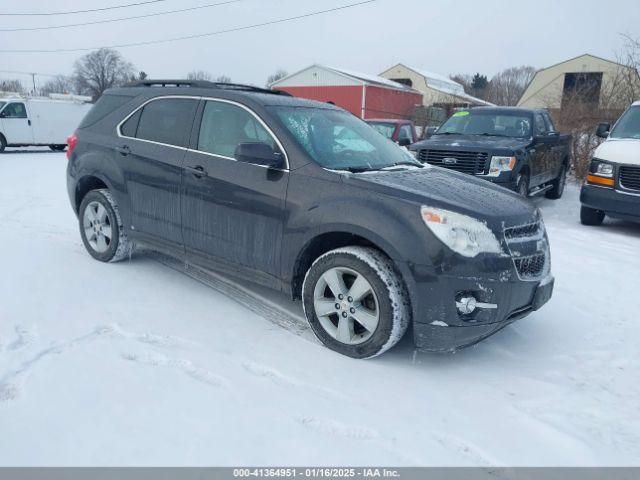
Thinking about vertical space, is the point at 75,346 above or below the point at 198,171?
below

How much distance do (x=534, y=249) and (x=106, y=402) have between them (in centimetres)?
288

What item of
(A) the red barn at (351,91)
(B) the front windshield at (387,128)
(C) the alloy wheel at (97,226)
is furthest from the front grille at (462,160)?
(A) the red barn at (351,91)

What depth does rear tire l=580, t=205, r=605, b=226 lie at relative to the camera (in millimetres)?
8180

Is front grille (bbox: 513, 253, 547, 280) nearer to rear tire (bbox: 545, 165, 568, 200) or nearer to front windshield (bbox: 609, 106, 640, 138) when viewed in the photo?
front windshield (bbox: 609, 106, 640, 138)

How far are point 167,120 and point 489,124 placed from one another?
6644mm

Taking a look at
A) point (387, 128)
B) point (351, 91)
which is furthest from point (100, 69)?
point (387, 128)

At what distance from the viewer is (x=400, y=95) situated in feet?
142

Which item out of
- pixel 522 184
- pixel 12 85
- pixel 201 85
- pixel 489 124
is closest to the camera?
pixel 201 85

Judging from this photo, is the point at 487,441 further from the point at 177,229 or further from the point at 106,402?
the point at 177,229

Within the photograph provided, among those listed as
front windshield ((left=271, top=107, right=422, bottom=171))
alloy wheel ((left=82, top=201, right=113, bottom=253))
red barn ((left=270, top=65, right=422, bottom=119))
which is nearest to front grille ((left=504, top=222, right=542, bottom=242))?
front windshield ((left=271, top=107, right=422, bottom=171))

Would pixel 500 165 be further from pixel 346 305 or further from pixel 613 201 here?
pixel 346 305

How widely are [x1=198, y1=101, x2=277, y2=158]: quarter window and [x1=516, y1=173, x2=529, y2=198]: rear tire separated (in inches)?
216

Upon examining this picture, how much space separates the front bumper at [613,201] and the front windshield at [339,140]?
4497 mm

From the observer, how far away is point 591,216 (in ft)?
27.0
